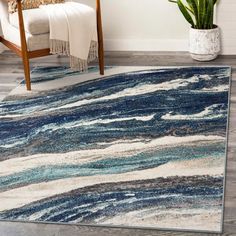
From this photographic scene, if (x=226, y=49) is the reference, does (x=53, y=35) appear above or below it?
above

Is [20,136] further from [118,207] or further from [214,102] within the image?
[214,102]

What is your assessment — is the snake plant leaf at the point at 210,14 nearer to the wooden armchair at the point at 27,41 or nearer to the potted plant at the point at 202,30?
the potted plant at the point at 202,30

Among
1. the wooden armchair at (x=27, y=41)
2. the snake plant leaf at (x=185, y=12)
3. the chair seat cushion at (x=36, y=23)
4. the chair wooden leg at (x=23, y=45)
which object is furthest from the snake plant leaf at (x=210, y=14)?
the chair wooden leg at (x=23, y=45)

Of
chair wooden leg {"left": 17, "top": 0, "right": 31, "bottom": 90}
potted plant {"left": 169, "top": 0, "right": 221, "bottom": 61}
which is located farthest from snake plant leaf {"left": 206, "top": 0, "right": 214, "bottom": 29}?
chair wooden leg {"left": 17, "top": 0, "right": 31, "bottom": 90}

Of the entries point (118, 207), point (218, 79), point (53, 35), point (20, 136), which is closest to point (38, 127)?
point (20, 136)

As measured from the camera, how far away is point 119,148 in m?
2.57

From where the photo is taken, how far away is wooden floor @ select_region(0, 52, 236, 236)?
78.3 inches

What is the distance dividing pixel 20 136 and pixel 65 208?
72 cm

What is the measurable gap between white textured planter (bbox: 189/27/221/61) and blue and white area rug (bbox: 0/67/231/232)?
0.16 meters

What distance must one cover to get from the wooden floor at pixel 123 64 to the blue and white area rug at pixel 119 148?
0.12 feet

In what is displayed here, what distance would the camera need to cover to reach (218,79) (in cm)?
325

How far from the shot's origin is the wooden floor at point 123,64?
78.3 inches

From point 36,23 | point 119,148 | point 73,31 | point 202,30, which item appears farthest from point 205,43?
point 119,148

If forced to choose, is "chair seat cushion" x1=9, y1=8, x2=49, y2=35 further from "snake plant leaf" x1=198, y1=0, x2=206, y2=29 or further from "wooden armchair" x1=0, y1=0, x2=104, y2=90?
"snake plant leaf" x1=198, y1=0, x2=206, y2=29
